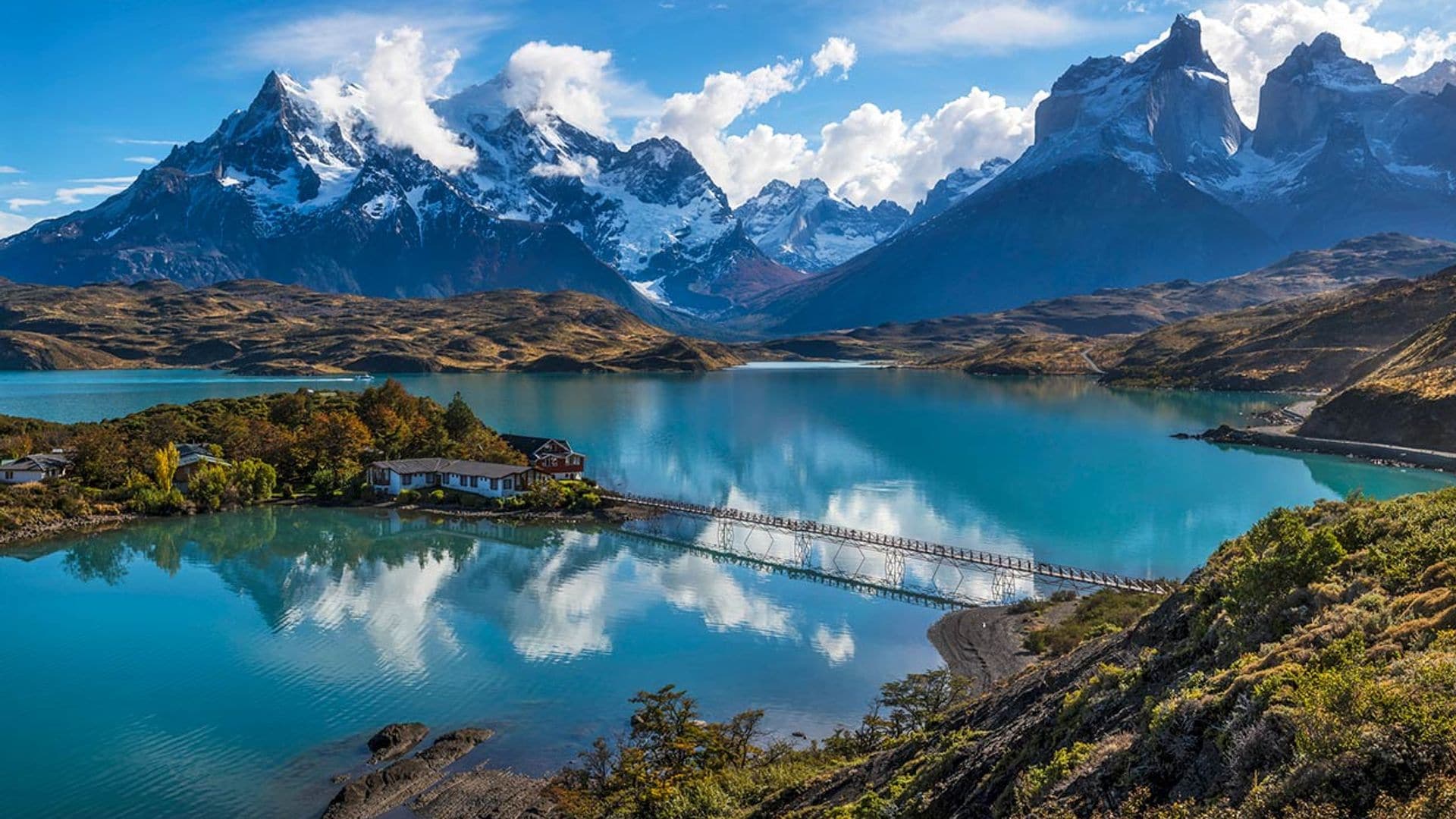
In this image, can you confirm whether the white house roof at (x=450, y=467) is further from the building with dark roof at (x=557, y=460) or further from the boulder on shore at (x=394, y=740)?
the boulder on shore at (x=394, y=740)

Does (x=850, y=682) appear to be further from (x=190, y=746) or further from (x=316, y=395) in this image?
(x=316, y=395)

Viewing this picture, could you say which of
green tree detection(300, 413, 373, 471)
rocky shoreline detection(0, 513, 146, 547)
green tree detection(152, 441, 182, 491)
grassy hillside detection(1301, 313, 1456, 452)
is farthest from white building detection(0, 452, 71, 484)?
grassy hillside detection(1301, 313, 1456, 452)

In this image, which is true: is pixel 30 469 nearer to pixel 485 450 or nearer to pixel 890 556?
pixel 485 450

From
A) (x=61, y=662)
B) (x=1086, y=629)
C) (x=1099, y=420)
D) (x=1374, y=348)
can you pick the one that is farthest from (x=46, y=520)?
(x=1374, y=348)

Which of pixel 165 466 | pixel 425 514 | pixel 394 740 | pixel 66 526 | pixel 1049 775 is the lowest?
pixel 425 514

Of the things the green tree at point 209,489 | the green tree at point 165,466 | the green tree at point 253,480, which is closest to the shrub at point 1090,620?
the green tree at point 253,480

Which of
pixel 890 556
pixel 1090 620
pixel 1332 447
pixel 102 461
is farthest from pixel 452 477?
pixel 1332 447

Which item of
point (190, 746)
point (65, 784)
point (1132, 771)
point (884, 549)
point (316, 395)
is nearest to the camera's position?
point (1132, 771)
